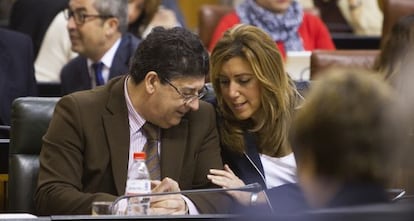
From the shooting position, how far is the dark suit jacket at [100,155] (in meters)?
4.28

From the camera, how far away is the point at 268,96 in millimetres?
4676

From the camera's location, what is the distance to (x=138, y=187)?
4023 millimetres

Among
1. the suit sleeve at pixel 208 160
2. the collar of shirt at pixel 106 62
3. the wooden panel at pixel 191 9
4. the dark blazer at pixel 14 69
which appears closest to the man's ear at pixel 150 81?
the suit sleeve at pixel 208 160

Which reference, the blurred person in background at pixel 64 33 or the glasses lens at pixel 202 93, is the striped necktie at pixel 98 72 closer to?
the blurred person in background at pixel 64 33

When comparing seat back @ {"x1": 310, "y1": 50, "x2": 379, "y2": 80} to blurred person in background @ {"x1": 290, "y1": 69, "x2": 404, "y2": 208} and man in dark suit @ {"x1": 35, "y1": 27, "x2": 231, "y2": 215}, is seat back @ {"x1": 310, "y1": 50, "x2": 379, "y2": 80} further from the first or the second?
blurred person in background @ {"x1": 290, "y1": 69, "x2": 404, "y2": 208}

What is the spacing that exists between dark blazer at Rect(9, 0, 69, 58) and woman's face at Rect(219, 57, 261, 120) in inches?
122

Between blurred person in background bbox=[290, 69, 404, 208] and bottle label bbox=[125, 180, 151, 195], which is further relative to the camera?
bottle label bbox=[125, 180, 151, 195]

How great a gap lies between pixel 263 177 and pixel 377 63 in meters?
1.10

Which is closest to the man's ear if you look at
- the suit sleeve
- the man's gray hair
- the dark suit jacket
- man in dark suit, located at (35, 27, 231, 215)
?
man in dark suit, located at (35, 27, 231, 215)

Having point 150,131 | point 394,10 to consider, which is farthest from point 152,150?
point 394,10

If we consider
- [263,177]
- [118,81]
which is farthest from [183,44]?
[263,177]

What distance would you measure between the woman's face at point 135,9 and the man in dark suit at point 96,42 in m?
0.72

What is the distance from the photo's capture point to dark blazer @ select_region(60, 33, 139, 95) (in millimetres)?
6211

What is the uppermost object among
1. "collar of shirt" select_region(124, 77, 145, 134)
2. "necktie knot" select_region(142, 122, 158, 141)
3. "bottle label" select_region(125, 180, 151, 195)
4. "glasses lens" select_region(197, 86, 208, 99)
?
"glasses lens" select_region(197, 86, 208, 99)
